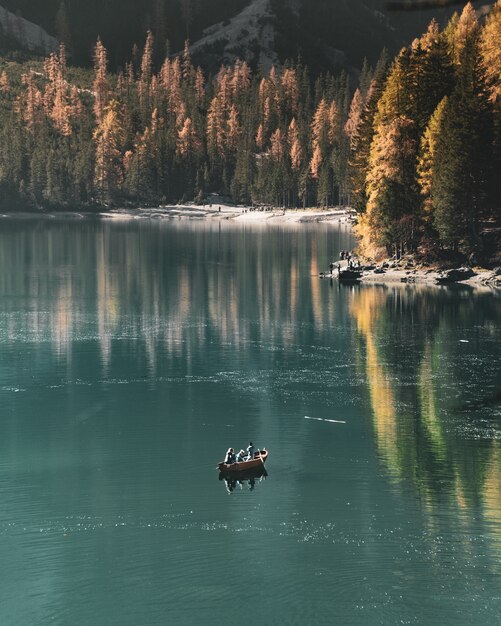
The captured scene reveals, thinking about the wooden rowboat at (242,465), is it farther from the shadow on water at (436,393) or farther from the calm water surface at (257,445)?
the shadow on water at (436,393)

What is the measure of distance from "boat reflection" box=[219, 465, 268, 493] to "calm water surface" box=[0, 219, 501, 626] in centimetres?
26

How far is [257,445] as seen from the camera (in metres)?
48.9

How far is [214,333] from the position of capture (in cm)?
7912

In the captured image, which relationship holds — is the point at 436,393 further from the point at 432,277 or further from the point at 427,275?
the point at 427,275

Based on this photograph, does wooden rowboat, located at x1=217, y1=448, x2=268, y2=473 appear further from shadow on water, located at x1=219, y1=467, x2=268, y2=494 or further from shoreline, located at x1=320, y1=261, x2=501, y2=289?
shoreline, located at x1=320, y1=261, x2=501, y2=289

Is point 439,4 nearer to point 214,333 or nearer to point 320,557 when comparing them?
point 320,557

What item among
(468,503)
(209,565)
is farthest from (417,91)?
(209,565)

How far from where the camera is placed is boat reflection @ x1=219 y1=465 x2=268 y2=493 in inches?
1692

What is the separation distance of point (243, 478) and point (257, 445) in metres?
5.40

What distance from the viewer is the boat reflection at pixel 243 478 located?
42969mm

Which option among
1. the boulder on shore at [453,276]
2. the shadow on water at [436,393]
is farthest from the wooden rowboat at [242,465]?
the boulder on shore at [453,276]

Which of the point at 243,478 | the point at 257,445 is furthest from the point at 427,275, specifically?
the point at 243,478

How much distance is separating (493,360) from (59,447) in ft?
106

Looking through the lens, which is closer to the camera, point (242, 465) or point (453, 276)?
point (242, 465)
